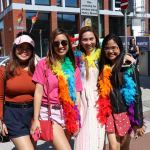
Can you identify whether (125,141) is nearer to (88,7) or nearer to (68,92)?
(68,92)

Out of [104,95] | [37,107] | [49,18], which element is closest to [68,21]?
[49,18]

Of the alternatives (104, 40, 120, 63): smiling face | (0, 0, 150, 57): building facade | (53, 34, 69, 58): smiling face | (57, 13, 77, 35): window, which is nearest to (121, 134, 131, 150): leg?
(104, 40, 120, 63): smiling face

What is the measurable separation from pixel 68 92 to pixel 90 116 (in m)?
0.42

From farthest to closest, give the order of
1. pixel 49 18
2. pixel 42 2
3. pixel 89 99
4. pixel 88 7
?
pixel 49 18 < pixel 42 2 < pixel 88 7 < pixel 89 99

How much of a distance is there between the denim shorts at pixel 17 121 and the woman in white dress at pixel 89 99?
0.61 meters

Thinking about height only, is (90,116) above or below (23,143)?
above

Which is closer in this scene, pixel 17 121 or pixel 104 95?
pixel 17 121

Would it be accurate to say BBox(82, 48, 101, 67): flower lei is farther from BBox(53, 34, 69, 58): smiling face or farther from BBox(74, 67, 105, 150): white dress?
BBox(53, 34, 69, 58): smiling face

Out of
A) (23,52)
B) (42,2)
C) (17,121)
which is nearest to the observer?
(17,121)

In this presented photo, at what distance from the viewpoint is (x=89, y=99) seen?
3.97m

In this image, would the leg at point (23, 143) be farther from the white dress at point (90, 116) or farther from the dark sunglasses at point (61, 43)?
the dark sunglasses at point (61, 43)

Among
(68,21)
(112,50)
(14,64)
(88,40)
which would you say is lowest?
(14,64)

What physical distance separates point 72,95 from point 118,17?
38.4 metres

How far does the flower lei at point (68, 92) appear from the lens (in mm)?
3732
